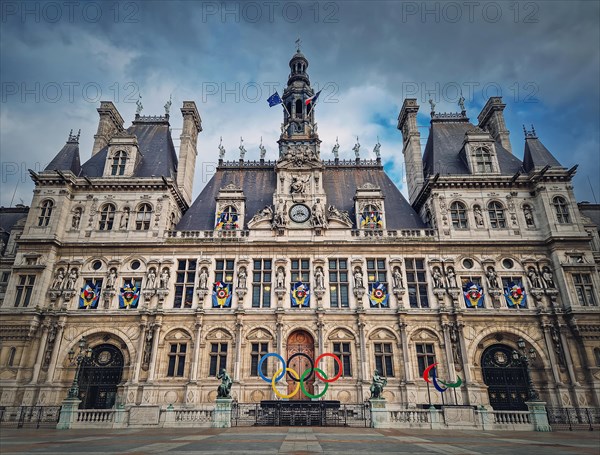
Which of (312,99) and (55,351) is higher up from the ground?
(312,99)

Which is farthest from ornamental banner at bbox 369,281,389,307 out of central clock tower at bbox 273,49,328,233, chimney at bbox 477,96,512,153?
chimney at bbox 477,96,512,153

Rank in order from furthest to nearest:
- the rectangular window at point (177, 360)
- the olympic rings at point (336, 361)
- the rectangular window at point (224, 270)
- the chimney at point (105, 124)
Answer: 1. the chimney at point (105, 124)
2. the rectangular window at point (224, 270)
3. the rectangular window at point (177, 360)
4. the olympic rings at point (336, 361)

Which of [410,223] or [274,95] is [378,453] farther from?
[274,95]

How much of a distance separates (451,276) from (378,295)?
5.81m

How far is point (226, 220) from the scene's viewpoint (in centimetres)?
3177

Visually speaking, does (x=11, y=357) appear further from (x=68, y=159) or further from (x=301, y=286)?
(x=301, y=286)

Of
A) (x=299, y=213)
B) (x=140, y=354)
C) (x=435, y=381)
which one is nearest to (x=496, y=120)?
(x=299, y=213)

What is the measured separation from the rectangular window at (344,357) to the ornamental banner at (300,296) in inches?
148

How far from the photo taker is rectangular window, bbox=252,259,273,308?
95.3 ft

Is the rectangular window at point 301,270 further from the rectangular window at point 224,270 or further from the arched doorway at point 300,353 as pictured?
the rectangular window at point 224,270

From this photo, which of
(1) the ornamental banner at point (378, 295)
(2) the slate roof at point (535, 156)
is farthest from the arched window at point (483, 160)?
(1) the ornamental banner at point (378, 295)

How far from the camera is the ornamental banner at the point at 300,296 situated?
2873 cm

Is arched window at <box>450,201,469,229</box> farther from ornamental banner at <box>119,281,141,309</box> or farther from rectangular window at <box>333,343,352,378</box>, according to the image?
ornamental banner at <box>119,281,141,309</box>

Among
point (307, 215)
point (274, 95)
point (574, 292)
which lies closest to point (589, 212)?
point (574, 292)
